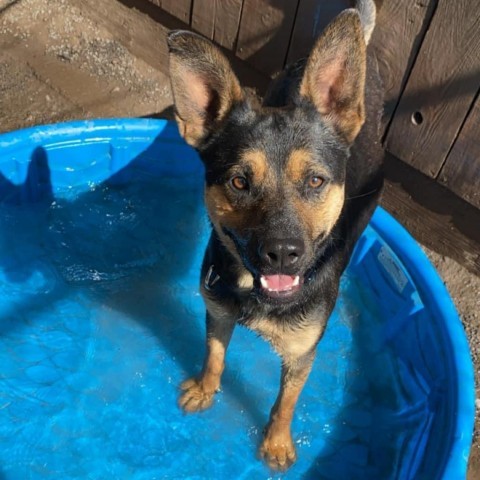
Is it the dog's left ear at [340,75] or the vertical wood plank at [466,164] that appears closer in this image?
the dog's left ear at [340,75]

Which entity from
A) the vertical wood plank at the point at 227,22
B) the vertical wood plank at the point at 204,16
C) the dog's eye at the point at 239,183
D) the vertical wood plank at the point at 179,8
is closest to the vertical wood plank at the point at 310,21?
the vertical wood plank at the point at 227,22

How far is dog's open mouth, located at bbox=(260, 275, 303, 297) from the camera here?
288cm

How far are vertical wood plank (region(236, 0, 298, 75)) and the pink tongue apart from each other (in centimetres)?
281

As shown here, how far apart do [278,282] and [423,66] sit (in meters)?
2.30

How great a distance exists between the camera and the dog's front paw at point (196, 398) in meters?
4.10

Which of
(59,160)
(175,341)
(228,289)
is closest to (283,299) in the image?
(228,289)

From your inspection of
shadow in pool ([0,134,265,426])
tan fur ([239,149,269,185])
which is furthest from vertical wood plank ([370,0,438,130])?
tan fur ([239,149,269,185])

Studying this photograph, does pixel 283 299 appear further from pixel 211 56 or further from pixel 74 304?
pixel 74 304

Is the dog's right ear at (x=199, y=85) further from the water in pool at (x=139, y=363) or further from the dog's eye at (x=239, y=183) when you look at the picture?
the water in pool at (x=139, y=363)

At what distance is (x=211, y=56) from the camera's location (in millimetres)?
2877

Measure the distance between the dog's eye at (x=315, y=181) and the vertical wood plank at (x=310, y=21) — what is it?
2.06 meters

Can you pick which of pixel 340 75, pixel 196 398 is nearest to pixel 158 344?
pixel 196 398

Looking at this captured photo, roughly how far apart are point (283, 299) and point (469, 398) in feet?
4.55

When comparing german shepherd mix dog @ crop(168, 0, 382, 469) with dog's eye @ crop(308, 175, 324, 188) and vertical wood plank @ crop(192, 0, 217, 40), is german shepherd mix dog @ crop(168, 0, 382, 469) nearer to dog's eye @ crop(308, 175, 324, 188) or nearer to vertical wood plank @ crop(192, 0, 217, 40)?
dog's eye @ crop(308, 175, 324, 188)
